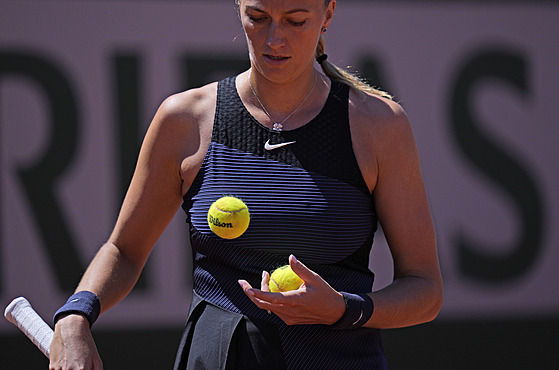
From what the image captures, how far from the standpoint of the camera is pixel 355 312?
1453 millimetres

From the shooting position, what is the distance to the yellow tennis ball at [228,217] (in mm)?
1478

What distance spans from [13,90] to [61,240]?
90 cm

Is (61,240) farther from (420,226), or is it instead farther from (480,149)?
(420,226)

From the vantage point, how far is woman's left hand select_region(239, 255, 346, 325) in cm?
134

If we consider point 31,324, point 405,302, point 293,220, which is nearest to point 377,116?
point 293,220

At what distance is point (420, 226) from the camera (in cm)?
163

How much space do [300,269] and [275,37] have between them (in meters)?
0.54

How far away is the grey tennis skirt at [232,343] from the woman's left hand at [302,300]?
14cm

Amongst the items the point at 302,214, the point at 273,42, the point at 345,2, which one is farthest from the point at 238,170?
the point at 345,2

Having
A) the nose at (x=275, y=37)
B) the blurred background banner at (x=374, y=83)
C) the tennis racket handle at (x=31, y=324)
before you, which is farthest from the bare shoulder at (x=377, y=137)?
the blurred background banner at (x=374, y=83)

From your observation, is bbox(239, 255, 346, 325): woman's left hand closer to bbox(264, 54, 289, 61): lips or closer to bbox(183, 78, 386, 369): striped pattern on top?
bbox(183, 78, 386, 369): striped pattern on top

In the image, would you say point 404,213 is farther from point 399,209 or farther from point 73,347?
point 73,347

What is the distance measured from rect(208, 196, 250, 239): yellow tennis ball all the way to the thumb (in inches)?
7.6

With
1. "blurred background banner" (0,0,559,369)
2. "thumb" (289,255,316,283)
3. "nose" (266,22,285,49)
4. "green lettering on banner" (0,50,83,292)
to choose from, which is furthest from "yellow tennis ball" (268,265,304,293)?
"green lettering on banner" (0,50,83,292)
